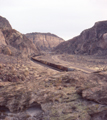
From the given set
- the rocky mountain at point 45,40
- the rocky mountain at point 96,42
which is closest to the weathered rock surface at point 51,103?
the rocky mountain at point 96,42

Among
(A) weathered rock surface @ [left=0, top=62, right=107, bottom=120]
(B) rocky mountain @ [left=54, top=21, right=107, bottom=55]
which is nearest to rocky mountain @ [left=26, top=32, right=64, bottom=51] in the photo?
(B) rocky mountain @ [left=54, top=21, right=107, bottom=55]

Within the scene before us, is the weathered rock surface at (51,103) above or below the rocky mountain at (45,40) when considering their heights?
below

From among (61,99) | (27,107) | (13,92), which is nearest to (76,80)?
(61,99)

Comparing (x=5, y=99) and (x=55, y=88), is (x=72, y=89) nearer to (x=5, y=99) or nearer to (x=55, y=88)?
(x=55, y=88)

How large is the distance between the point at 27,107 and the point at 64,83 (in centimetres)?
205

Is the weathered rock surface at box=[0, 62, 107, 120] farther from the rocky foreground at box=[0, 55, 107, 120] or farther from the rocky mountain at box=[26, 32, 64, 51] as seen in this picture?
the rocky mountain at box=[26, 32, 64, 51]

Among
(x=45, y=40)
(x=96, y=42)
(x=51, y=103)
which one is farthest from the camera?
(x=45, y=40)

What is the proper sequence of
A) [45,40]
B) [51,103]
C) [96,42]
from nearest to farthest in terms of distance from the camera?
[51,103], [96,42], [45,40]

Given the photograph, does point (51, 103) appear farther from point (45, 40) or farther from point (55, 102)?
point (45, 40)

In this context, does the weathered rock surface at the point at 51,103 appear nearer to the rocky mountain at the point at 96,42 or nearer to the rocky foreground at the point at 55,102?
the rocky foreground at the point at 55,102

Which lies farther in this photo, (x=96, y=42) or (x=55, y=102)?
(x=96, y=42)

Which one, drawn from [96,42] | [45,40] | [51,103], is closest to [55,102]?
[51,103]

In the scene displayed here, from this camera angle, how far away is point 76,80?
570cm

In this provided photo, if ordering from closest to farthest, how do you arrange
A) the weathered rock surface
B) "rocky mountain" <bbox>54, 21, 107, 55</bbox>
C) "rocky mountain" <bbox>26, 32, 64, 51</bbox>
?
the weathered rock surface, "rocky mountain" <bbox>54, 21, 107, 55</bbox>, "rocky mountain" <bbox>26, 32, 64, 51</bbox>
